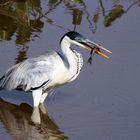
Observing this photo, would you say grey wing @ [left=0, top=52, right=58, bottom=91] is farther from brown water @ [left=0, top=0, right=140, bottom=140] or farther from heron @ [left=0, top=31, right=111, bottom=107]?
brown water @ [left=0, top=0, right=140, bottom=140]

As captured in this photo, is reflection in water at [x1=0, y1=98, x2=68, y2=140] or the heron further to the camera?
the heron

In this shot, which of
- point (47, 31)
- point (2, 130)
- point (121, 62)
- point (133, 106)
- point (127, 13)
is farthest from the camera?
point (127, 13)

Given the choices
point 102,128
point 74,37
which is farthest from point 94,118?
point 74,37

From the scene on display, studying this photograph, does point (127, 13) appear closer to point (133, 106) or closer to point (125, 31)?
point (125, 31)

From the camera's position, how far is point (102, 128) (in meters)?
7.92

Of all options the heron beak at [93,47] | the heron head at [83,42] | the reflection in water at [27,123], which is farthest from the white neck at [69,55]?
the reflection in water at [27,123]

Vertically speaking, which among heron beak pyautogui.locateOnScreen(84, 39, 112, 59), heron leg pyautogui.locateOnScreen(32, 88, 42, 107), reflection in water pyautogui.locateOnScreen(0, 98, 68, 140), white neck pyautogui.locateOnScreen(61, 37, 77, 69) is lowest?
reflection in water pyautogui.locateOnScreen(0, 98, 68, 140)

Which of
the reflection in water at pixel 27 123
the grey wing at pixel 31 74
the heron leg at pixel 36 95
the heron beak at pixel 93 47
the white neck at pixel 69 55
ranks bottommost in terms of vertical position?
the reflection in water at pixel 27 123

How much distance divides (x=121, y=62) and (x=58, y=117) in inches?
67.7

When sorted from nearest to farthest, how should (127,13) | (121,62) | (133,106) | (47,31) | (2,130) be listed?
(2,130) < (133,106) < (121,62) < (47,31) < (127,13)

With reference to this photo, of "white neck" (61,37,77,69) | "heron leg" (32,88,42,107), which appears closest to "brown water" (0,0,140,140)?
"heron leg" (32,88,42,107)

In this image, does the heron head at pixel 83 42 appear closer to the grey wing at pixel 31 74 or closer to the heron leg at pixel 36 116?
the grey wing at pixel 31 74

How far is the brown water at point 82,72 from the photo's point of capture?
8016 millimetres

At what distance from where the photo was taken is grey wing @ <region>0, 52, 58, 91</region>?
852 cm
